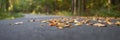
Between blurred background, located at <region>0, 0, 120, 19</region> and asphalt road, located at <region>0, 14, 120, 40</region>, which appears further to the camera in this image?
blurred background, located at <region>0, 0, 120, 19</region>

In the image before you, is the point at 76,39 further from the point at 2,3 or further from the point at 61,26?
the point at 2,3

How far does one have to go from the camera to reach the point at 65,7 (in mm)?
41094

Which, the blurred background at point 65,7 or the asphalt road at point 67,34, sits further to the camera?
the blurred background at point 65,7

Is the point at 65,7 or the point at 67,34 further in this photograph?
the point at 65,7

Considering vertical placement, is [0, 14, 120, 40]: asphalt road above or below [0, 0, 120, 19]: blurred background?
above

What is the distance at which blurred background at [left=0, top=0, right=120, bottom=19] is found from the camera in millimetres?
22922

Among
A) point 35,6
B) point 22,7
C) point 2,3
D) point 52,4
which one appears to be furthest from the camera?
point 22,7

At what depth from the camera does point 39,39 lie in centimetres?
559

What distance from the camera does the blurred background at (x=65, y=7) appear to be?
2292 centimetres

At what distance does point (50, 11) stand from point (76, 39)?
138 ft

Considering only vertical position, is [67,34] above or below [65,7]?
above

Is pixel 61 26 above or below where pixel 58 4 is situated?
above

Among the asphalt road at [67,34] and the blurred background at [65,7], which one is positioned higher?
the asphalt road at [67,34]

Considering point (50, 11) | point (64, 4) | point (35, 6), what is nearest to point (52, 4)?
point (50, 11)
